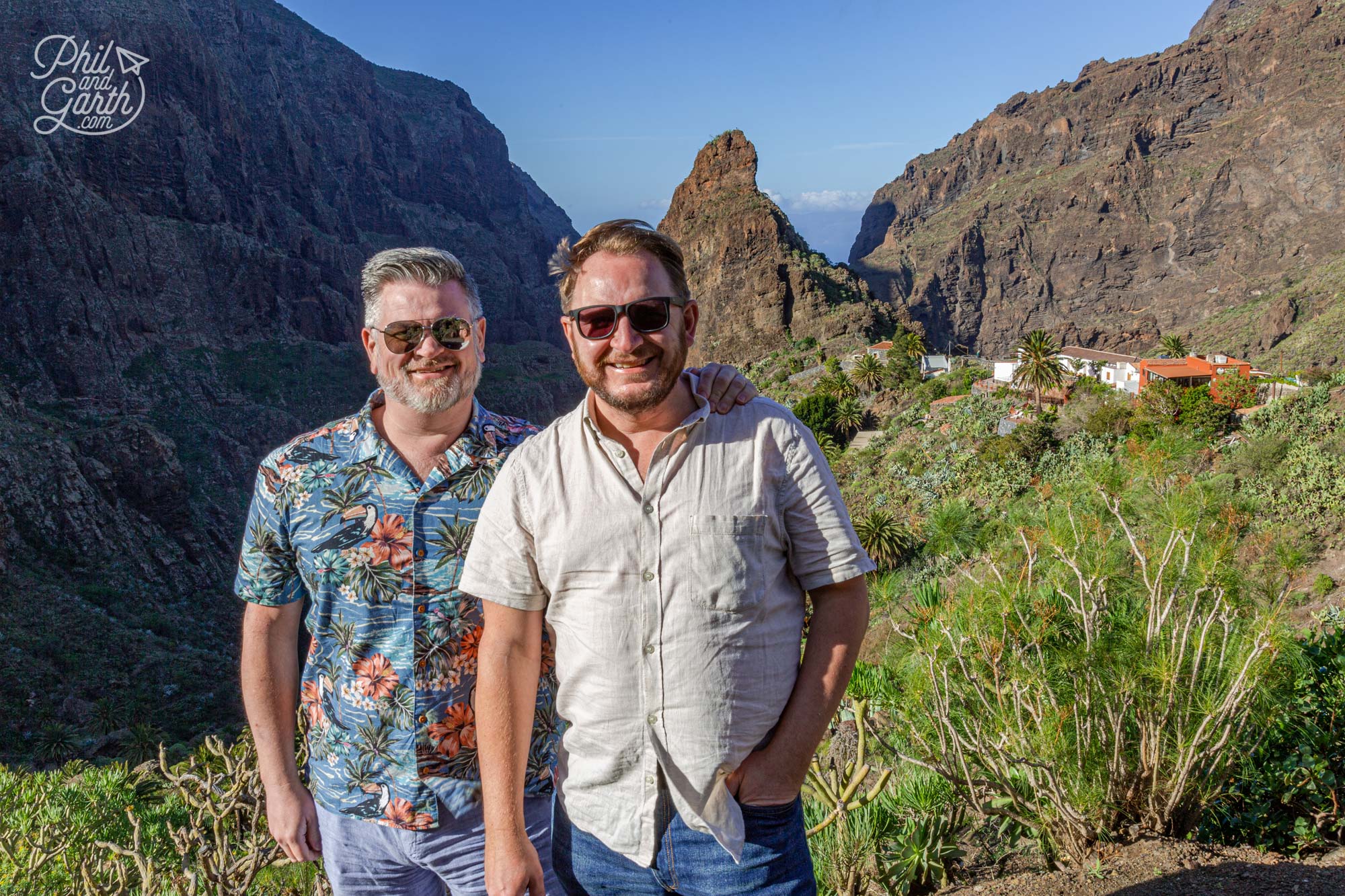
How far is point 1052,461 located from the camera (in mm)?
30234

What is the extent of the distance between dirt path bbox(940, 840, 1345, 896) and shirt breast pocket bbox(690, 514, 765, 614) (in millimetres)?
2577

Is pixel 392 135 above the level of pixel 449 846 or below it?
above

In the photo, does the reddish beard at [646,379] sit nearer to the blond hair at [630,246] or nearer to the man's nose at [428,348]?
the blond hair at [630,246]

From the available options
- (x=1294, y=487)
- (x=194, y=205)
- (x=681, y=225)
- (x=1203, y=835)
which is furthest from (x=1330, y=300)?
(x=194, y=205)

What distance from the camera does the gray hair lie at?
2672mm

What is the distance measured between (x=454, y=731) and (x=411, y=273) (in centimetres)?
143

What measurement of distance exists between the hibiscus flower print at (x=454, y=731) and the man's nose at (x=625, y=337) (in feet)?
4.00

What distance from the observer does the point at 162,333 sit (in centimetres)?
7425

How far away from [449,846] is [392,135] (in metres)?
162

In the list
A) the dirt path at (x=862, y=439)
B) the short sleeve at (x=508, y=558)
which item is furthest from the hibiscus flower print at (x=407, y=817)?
the dirt path at (x=862, y=439)

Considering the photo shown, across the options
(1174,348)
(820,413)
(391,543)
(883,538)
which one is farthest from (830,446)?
(391,543)

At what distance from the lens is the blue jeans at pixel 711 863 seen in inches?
81.0

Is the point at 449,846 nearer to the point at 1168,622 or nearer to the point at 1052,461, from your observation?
the point at 1168,622

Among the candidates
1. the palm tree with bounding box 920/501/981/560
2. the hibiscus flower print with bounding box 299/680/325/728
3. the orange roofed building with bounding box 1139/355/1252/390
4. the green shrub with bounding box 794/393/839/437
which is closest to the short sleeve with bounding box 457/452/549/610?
the hibiscus flower print with bounding box 299/680/325/728
